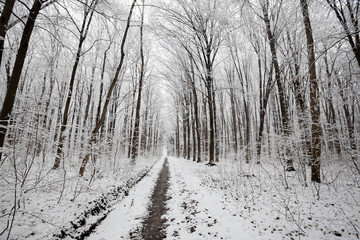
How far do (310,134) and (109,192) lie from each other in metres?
7.30

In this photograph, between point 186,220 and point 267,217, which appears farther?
point 186,220

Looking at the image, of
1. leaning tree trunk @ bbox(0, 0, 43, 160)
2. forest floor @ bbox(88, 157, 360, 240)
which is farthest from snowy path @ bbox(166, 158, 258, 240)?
leaning tree trunk @ bbox(0, 0, 43, 160)

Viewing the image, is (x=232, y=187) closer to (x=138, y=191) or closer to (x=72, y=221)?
(x=138, y=191)

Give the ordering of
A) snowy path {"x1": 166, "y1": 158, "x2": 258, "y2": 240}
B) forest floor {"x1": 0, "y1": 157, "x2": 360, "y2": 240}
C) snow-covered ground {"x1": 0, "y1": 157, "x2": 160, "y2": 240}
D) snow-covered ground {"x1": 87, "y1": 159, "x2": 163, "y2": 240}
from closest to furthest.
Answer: snow-covered ground {"x1": 0, "y1": 157, "x2": 160, "y2": 240} < forest floor {"x1": 0, "y1": 157, "x2": 360, "y2": 240} < snowy path {"x1": 166, "y1": 158, "x2": 258, "y2": 240} < snow-covered ground {"x1": 87, "y1": 159, "x2": 163, "y2": 240}

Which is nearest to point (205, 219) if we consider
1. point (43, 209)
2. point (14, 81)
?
point (43, 209)

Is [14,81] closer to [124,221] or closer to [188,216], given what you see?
[124,221]

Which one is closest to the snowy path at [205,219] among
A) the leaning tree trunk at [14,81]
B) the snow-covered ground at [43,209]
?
the snow-covered ground at [43,209]

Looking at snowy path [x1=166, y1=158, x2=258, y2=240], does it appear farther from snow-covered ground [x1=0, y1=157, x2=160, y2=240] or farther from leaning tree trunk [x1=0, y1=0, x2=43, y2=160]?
leaning tree trunk [x1=0, y1=0, x2=43, y2=160]

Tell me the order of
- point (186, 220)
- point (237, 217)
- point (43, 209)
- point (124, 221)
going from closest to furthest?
point (43, 209)
point (237, 217)
point (186, 220)
point (124, 221)

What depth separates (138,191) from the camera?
19.5 feet

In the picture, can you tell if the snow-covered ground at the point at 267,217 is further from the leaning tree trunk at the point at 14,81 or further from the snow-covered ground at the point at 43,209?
the leaning tree trunk at the point at 14,81

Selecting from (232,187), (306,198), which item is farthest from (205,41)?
(306,198)

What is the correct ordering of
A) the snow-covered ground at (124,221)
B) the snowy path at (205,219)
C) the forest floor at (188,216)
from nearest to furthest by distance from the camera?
the forest floor at (188,216) < the snowy path at (205,219) < the snow-covered ground at (124,221)

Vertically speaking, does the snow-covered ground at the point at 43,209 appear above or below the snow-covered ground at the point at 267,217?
above
